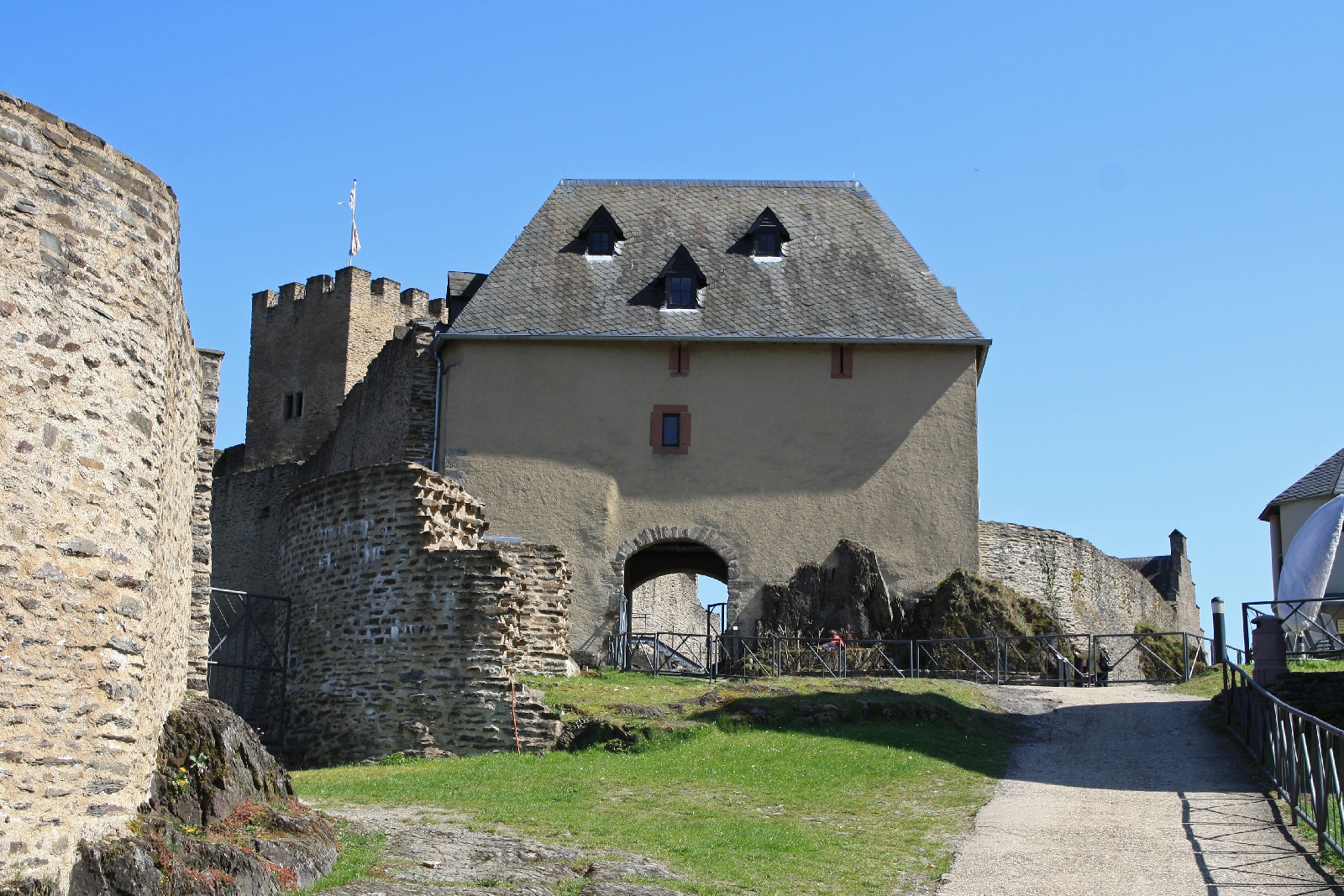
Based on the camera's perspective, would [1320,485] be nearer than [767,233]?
No

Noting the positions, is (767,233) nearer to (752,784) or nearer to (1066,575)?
(1066,575)

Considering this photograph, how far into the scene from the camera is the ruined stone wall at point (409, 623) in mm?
18719

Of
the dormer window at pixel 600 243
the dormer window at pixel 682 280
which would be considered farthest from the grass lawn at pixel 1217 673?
the dormer window at pixel 600 243

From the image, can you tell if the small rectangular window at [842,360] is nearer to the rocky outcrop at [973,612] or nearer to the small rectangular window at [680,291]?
the small rectangular window at [680,291]

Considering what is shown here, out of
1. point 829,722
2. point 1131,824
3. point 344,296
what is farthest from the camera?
point 344,296

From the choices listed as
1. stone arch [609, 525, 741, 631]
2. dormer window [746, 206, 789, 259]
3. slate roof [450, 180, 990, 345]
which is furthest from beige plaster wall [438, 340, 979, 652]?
dormer window [746, 206, 789, 259]

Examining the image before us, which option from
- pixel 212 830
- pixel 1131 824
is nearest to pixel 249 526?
pixel 212 830

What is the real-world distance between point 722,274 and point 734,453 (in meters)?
4.28

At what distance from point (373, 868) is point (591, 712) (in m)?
7.95

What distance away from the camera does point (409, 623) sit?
63.4ft

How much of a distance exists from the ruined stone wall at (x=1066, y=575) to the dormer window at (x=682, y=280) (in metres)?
7.82

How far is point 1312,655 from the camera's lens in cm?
2219

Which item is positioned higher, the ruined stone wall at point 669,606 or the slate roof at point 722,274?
the slate roof at point 722,274

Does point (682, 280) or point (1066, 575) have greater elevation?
point (682, 280)
